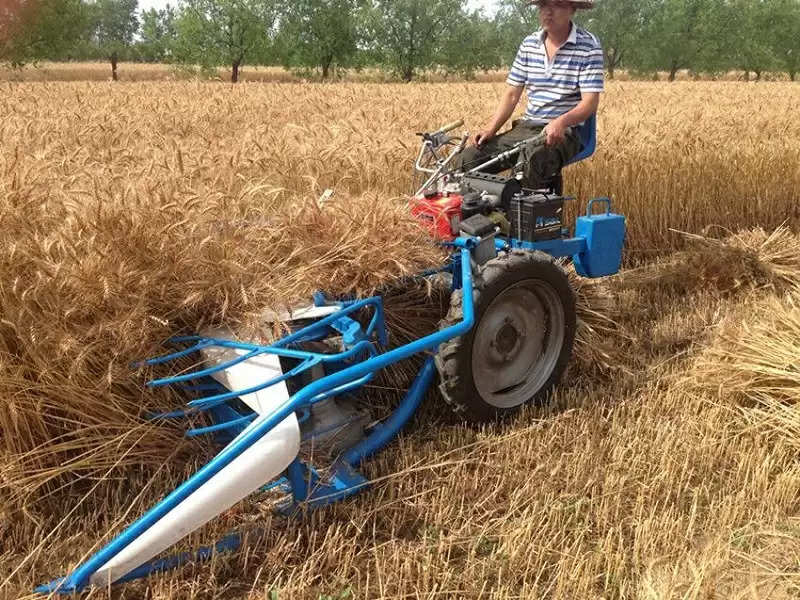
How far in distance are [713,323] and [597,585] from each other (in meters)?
2.91

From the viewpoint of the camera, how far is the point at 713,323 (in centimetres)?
489

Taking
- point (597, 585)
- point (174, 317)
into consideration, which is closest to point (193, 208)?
point (174, 317)

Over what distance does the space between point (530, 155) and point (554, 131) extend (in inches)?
7.4

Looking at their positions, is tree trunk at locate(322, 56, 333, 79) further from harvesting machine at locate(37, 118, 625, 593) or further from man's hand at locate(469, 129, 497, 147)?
harvesting machine at locate(37, 118, 625, 593)

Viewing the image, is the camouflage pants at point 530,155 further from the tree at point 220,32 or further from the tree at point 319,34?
the tree at point 319,34

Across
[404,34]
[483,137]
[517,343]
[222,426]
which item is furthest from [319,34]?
[222,426]

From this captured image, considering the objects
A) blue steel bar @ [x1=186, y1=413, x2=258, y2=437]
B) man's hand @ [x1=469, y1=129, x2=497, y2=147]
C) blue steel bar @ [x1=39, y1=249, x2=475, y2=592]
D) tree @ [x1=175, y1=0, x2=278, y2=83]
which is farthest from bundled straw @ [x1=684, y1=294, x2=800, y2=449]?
tree @ [x1=175, y1=0, x2=278, y2=83]

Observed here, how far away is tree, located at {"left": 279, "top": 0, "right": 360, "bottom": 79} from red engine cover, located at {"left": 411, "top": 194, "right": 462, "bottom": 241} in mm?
47640

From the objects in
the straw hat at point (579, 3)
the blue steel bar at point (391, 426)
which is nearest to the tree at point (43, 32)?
the straw hat at point (579, 3)

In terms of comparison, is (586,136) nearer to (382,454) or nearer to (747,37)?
(382,454)

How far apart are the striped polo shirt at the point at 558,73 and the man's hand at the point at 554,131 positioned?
1.07ft

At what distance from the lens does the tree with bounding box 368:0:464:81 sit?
50281 mm

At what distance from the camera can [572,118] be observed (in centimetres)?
420

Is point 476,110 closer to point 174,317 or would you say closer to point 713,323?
point 713,323
